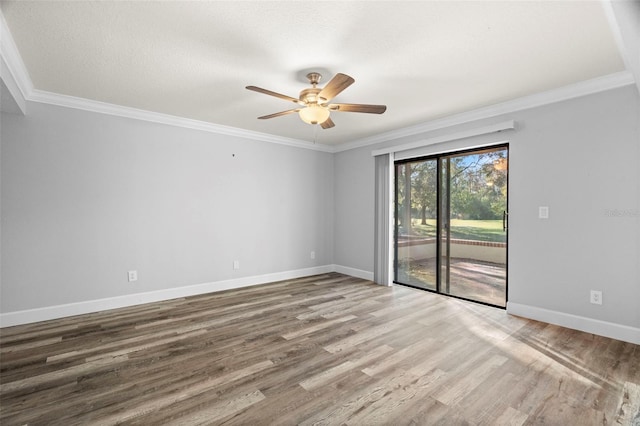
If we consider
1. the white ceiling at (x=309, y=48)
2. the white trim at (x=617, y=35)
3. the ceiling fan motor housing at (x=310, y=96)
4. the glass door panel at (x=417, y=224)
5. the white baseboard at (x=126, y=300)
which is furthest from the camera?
the glass door panel at (x=417, y=224)

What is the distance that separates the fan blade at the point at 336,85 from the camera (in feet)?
7.34

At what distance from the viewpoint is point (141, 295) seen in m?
3.94

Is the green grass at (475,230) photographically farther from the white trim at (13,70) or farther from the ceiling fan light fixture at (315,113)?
the white trim at (13,70)

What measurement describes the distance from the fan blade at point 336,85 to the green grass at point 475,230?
269 centimetres

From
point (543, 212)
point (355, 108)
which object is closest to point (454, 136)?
point (543, 212)

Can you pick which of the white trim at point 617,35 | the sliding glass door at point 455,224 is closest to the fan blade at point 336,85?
the white trim at point 617,35

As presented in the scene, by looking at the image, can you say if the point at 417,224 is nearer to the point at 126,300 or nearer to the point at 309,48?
the point at 309,48

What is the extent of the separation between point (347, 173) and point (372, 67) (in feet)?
10.1

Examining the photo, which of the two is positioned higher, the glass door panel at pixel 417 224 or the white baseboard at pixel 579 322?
the glass door panel at pixel 417 224

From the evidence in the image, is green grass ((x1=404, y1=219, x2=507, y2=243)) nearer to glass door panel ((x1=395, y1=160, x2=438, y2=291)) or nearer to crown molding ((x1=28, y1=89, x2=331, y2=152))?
glass door panel ((x1=395, y1=160, x2=438, y2=291))

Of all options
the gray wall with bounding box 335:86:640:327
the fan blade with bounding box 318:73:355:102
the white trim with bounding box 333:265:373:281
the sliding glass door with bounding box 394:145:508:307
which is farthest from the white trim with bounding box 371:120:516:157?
the fan blade with bounding box 318:73:355:102

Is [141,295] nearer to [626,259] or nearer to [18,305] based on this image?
[18,305]

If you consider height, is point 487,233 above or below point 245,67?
below

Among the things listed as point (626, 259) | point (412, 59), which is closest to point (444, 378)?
point (626, 259)
